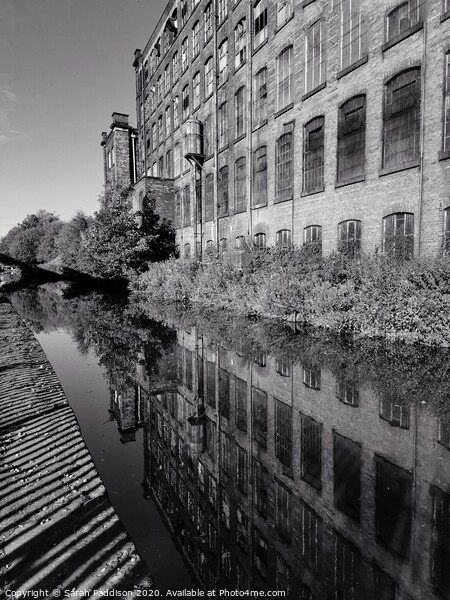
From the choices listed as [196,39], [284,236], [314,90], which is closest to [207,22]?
[196,39]

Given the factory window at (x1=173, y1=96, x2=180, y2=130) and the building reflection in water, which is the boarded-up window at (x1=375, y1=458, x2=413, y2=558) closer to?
the building reflection in water

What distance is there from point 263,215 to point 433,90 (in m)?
9.14

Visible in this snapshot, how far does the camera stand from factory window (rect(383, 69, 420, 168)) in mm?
11758

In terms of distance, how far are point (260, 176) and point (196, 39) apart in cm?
1312

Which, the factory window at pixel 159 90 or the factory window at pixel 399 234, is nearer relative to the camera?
the factory window at pixel 399 234

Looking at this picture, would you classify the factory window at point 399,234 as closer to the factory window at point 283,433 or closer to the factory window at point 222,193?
the factory window at point 283,433

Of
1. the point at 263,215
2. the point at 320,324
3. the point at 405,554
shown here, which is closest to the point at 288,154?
the point at 263,215

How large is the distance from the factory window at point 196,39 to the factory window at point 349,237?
721 inches

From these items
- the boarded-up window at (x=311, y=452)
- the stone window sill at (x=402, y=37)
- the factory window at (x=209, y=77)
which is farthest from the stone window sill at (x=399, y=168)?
the factory window at (x=209, y=77)

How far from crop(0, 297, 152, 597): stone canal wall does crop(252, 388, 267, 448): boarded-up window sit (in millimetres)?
1999

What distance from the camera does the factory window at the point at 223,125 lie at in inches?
878

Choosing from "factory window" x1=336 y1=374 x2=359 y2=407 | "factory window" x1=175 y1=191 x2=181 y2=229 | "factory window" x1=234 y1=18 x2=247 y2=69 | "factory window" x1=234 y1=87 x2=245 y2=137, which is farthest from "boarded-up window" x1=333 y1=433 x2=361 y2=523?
"factory window" x1=175 y1=191 x2=181 y2=229

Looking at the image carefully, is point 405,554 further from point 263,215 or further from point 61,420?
point 263,215

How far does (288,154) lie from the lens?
17.4 meters
